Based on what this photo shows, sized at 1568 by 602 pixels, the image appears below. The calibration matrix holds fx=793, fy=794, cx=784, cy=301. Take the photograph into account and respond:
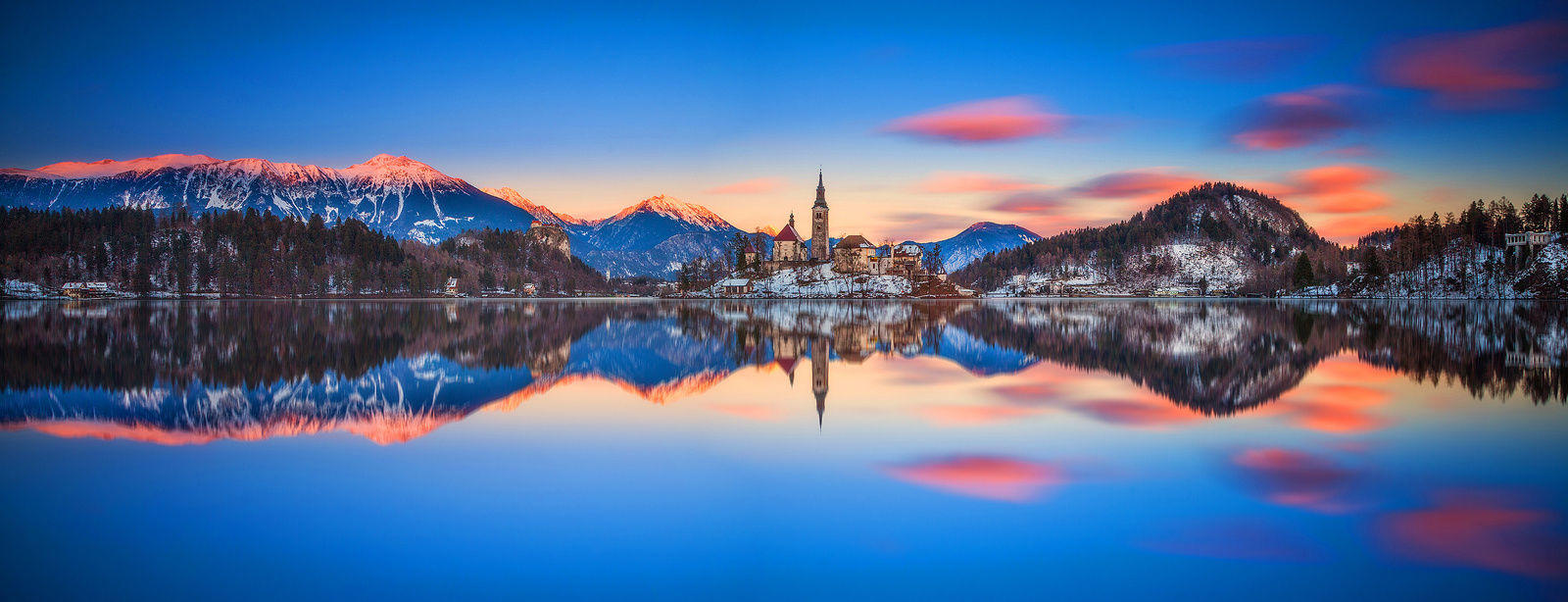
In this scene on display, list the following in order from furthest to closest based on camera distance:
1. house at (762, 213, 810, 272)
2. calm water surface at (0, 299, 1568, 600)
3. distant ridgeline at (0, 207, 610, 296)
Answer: house at (762, 213, 810, 272) < distant ridgeline at (0, 207, 610, 296) < calm water surface at (0, 299, 1568, 600)

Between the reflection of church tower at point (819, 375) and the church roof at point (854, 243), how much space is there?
470 feet

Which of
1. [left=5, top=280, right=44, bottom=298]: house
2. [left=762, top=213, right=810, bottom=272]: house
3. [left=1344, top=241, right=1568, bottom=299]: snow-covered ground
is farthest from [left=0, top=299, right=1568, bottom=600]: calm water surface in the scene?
[left=5, top=280, right=44, bottom=298]: house

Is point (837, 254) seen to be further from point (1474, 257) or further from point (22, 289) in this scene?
point (22, 289)

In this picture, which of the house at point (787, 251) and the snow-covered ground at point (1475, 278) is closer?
the snow-covered ground at point (1475, 278)

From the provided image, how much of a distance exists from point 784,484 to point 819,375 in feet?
42.9

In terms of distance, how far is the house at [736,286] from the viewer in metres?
170

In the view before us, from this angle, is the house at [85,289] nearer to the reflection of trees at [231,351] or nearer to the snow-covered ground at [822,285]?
the snow-covered ground at [822,285]

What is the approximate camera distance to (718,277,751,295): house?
558ft

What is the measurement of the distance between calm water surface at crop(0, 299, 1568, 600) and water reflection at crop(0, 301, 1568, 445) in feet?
0.64

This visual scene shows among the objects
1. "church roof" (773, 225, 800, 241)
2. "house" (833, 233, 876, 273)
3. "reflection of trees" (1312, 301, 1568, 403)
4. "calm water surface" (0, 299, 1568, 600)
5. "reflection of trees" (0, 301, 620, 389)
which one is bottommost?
"reflection of trees" (1312, 301, 1568, 403)

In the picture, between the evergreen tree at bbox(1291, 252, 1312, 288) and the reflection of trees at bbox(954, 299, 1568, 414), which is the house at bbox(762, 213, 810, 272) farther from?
the reflection of trees at bbox(954, 299, 1568, 414)

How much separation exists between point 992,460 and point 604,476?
5.73 m

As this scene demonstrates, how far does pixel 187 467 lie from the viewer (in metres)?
11.4

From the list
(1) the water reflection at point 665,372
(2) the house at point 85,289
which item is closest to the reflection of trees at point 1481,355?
(1) the water reflection at point 665,372
